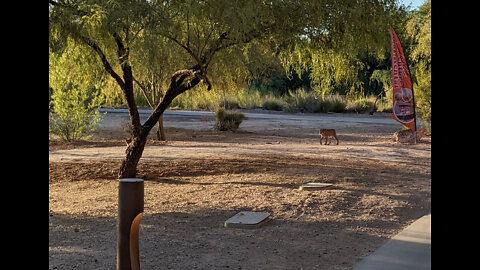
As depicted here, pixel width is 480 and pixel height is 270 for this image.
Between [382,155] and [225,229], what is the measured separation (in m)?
9.32

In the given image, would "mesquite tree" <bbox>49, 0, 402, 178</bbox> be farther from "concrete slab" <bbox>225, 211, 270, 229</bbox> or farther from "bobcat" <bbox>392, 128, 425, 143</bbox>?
"bobcat" <bbox>392, 128, 425, 143</bbox>

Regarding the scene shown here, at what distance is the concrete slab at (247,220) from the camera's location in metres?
7.53

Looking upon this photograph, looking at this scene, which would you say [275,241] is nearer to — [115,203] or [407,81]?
[115,203]

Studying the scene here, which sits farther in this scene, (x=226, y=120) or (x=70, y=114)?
(x=226, y=120)

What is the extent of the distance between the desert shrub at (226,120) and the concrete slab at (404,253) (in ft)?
59.5

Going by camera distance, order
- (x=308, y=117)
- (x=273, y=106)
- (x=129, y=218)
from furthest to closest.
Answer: (x=273, y=106) → (x=308, y=117) → (x=129, y=218)

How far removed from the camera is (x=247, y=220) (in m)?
7.76

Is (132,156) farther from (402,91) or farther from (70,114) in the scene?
(70,114)

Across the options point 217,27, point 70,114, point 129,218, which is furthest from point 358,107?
point 129,218

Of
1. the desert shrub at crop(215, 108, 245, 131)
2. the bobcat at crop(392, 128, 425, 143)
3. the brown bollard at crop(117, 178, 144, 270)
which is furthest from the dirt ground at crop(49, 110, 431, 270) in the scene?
the desert shrub at crop(215, 108, 245, 131)

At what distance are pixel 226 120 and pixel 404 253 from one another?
64.6 ft

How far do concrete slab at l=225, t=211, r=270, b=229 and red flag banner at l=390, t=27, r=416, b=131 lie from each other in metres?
6.62
